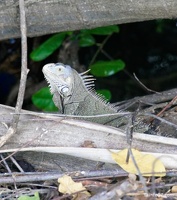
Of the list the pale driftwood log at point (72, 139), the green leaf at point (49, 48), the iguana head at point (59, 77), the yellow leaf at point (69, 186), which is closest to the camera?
the yellow leaf at point (69, 186)

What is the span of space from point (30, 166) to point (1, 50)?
2.32 metres

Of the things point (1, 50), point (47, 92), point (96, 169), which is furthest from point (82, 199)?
point (1, 50)

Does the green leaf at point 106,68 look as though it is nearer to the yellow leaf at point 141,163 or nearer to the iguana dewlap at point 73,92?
the iguana dewlap at point 73,92

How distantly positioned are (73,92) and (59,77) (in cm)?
12

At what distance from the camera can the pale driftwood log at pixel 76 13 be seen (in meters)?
2.70

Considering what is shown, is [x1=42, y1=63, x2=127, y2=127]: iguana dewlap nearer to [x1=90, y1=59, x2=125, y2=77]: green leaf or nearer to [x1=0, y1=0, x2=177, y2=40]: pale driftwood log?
[x1=0, y1=0, x2=177, y2=40]: pale driftwood log

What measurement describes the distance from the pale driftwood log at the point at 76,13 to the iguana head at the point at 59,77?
0.26 metres

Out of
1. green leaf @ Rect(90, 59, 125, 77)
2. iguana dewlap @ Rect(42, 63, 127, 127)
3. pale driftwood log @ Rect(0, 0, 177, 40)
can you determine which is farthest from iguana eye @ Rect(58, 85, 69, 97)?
green leaf @ Rect(90, 59, 125, 77)

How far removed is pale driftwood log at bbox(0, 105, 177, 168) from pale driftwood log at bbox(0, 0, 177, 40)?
2.20ft

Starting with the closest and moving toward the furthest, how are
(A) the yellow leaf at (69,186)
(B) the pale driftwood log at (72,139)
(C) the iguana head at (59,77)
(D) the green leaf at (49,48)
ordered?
(A) the yellow leaf at (69,186) → (B) the pale driftwood log at (72,139) → (C) the iguana head at (59,77) → (D) the green leaf at (49,48)

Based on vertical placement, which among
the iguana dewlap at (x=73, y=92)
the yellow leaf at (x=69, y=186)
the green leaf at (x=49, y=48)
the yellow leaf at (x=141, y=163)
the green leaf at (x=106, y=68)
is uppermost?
the green leaf at (x=49, y=48)

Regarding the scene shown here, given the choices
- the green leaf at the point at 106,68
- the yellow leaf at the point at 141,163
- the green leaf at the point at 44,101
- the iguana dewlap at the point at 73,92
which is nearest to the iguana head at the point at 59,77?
the iguana dewlap at the point at 73,92

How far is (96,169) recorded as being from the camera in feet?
7.68

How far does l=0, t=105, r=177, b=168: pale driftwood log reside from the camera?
2.34 meters
